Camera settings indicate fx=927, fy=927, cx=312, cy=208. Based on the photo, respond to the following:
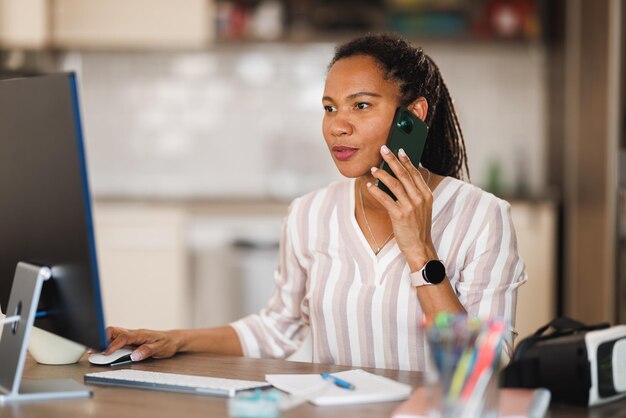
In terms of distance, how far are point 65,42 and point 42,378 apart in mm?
3366

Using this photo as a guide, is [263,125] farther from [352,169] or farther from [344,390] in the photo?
[344,390]

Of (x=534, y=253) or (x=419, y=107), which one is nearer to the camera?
(x=419, y=107)

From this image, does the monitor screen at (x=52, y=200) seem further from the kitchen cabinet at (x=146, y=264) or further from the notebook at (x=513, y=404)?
the kitchen cabinet at (x=146, y=264)

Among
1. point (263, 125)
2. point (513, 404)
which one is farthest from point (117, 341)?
point (263, 125)

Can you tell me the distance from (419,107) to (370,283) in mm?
389

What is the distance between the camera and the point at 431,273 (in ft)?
5.69

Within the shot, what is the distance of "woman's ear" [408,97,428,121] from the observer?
1.96 m

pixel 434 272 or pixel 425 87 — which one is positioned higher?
A: pixel 425 87

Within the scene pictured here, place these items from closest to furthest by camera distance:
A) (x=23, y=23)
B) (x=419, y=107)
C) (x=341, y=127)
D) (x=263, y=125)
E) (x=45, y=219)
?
(x=45, y=219) → (x=341, y=127) → (x=419, y=107) → (x=23, y=23) → (x=263, y=125)

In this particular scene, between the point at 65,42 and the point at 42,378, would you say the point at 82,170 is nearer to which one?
the point at 42,378

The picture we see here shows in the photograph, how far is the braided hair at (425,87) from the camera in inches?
75.7

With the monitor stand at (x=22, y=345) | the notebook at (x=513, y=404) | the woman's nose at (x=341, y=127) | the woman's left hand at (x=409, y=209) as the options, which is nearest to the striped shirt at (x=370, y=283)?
the woman's left hand at (x=409, y=209)

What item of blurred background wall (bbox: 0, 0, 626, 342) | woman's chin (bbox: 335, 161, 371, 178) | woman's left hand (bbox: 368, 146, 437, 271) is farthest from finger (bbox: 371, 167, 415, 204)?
blurred background wall (bbox: 0, 0, 626, 342)

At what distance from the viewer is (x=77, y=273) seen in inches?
53.4
